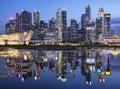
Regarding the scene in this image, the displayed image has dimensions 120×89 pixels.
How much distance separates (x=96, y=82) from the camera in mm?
28484

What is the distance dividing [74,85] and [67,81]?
4.99 feet

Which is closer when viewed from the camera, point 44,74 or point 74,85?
point 74,85

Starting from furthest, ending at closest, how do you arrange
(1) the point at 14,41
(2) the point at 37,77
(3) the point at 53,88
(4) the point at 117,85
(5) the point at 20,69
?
(1) the point at 14,41
(5) the point at 20,69
(2) the point at 37,77
(4) the point at 117,85
(3) the point at 53,88

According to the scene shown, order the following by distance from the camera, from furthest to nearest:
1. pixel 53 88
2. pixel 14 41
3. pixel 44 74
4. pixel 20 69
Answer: pixel 14 41, pixel 20 69, pixel 44 74, pixel 53 88

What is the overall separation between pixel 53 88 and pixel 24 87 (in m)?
1.98

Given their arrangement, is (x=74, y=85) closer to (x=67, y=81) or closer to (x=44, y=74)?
(x=67, y=81)

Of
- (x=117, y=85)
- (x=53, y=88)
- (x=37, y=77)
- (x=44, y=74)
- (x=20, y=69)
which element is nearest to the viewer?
(x=53, y=88)

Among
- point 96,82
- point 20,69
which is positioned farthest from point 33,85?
point 20,69

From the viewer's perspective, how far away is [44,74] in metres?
33.2

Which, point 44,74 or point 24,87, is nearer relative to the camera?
point 24,87

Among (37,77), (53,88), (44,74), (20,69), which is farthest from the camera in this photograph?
(20,69)

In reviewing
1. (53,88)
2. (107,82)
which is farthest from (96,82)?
(53,88)

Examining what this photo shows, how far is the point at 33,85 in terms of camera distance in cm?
2636

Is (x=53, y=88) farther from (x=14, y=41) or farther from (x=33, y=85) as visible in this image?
(x=14, y=41)
